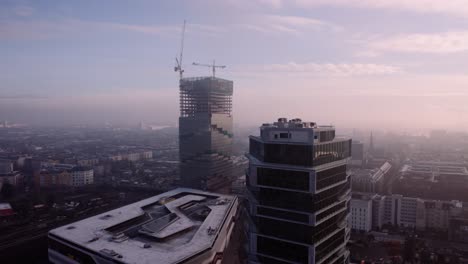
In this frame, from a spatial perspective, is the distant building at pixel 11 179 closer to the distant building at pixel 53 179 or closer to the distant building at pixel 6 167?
the distant building at pixel 53 179

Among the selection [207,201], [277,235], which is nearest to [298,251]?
[277,235]

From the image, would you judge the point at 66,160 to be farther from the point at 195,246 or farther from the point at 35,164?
the point at 195,246

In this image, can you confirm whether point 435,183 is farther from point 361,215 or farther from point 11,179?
point 11,179

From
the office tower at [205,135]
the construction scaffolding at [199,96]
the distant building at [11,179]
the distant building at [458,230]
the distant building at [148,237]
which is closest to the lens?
the distant building at [148,237]

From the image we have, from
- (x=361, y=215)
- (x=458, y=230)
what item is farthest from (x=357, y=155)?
(x=458, y=230)

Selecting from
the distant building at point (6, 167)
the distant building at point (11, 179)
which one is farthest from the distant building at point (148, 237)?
the distant building at point (6, 167)

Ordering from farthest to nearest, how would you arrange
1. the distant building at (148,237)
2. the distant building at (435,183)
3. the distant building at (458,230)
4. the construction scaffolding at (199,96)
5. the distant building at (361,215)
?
the construction scaffolding at (199,96) → the distant building at (435,183) → the distant building at (361,215) → the distant building at (458,230) → the distant building at (148,237)
